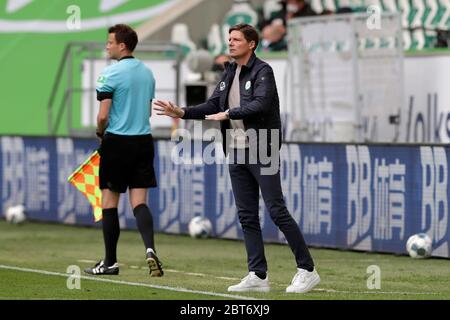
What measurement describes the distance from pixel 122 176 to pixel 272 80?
2183 millimetres

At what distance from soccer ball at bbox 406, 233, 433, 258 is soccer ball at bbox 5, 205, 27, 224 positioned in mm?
6744

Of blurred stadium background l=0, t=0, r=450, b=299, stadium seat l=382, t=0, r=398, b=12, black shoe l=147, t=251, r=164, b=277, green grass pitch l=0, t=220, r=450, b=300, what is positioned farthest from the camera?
stadium seat l=382, t=0, r=398, b=12

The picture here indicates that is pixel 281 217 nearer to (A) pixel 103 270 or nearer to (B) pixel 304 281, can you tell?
(B) pixel 304 281

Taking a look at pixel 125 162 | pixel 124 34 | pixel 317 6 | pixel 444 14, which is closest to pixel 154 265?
Answer: pixel 125 162

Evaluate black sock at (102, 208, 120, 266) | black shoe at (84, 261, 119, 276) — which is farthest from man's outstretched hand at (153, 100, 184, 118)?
black shoe at (84, 261, 119, 276)

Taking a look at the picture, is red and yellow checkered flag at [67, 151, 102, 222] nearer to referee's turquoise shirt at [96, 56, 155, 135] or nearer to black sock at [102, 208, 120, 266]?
black sock at [102, 208, 120, 266]

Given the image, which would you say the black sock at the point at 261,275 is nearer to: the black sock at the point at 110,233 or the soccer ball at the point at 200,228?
the black sock at the point at 110,233

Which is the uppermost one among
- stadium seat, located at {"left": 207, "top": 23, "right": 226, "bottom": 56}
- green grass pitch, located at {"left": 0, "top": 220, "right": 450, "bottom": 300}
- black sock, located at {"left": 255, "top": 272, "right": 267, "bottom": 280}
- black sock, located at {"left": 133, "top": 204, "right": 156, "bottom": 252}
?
stadium seat, located at {"left": 207, "top": 23, "right": 226, "bottom": 56}

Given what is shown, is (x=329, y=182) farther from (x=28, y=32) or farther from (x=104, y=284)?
(x=28, y=32)

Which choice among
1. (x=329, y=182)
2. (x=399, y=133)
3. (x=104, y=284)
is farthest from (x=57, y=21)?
(x=104, y=284)

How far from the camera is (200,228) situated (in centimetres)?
1748

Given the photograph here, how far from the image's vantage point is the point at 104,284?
11516 mm

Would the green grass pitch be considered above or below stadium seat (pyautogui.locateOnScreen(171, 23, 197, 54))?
below

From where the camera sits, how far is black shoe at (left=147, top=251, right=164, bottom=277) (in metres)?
12.2
